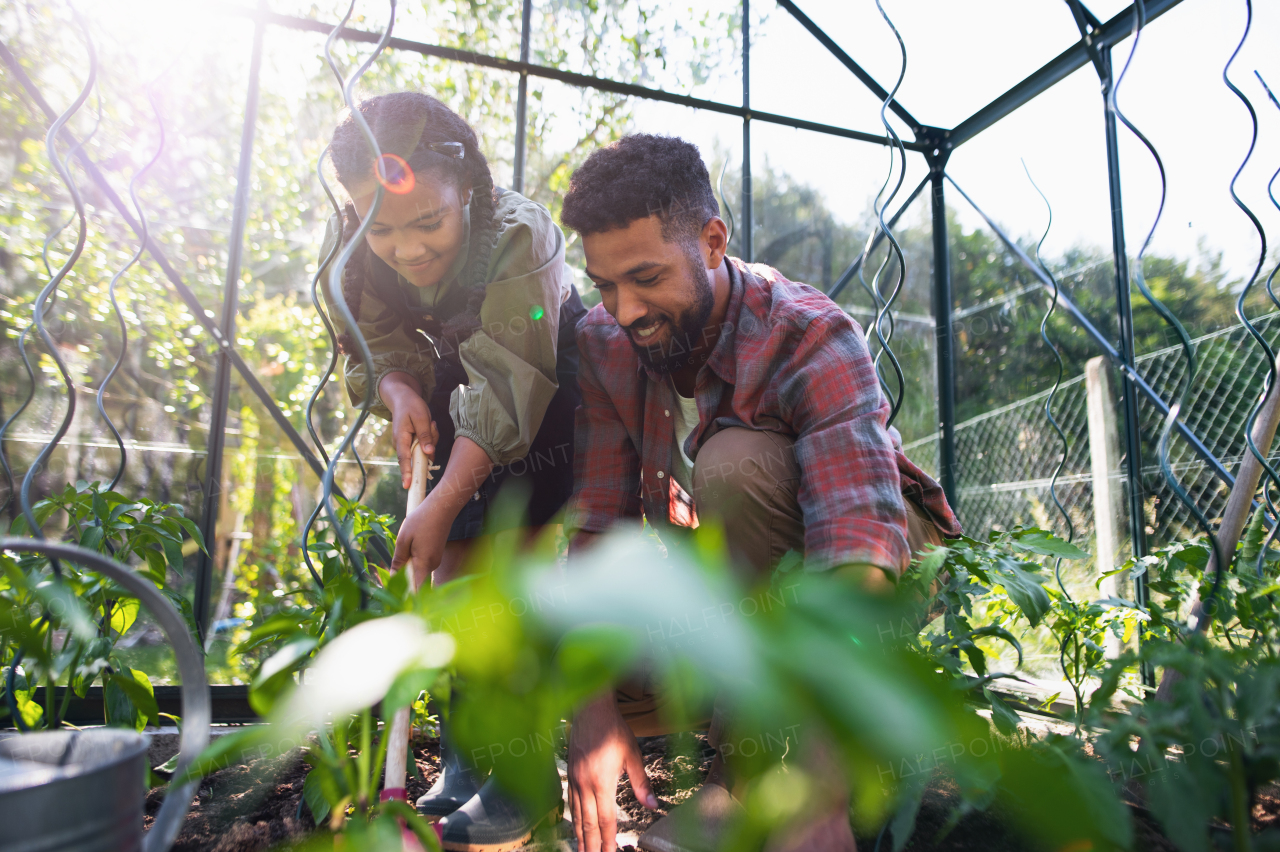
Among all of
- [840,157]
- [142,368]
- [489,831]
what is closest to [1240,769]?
[489,831]

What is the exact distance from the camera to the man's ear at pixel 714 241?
4.58 ft

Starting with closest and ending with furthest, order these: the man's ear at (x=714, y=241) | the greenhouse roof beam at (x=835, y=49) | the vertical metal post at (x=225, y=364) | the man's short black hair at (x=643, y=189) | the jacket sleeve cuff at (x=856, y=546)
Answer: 1. the jacket sleeve cuff at (x=856, y=546)
2. the man's short black hair at (x=643, y=189)
3. the man's ear at (x=714, y=241)
4. the vertical metal post at (x=225, y=364)
5. the greenhouse roof beam at (x=835, y=49)

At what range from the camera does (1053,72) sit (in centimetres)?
199

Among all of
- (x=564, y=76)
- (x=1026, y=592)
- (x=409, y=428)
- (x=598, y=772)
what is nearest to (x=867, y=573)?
(x=1026, y=592)

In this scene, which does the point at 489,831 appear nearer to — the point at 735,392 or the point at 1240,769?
the point at 735,392

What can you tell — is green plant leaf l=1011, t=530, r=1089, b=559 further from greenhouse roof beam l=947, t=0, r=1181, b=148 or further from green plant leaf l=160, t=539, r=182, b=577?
greenhouse roof beam l=947, t=0, r=1181, b=148

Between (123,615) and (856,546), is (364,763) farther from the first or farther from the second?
(123,615)

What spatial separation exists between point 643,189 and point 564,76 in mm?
962

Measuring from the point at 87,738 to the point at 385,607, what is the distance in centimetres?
30

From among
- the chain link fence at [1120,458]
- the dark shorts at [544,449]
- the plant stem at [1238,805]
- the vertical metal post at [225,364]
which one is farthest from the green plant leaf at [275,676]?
the chain link fence at [1120,458]

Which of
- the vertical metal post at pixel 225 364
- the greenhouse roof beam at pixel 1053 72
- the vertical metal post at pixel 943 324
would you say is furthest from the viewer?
the vertical metal post at pixel 943 324

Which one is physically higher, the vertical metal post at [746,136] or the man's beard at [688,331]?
the vertical metal post at [746,136]

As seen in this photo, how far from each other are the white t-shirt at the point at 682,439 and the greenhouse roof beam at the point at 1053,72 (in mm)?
1298

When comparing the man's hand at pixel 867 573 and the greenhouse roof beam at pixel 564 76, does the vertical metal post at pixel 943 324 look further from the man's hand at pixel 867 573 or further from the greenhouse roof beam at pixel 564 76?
the man's hand at pixel 867 573
